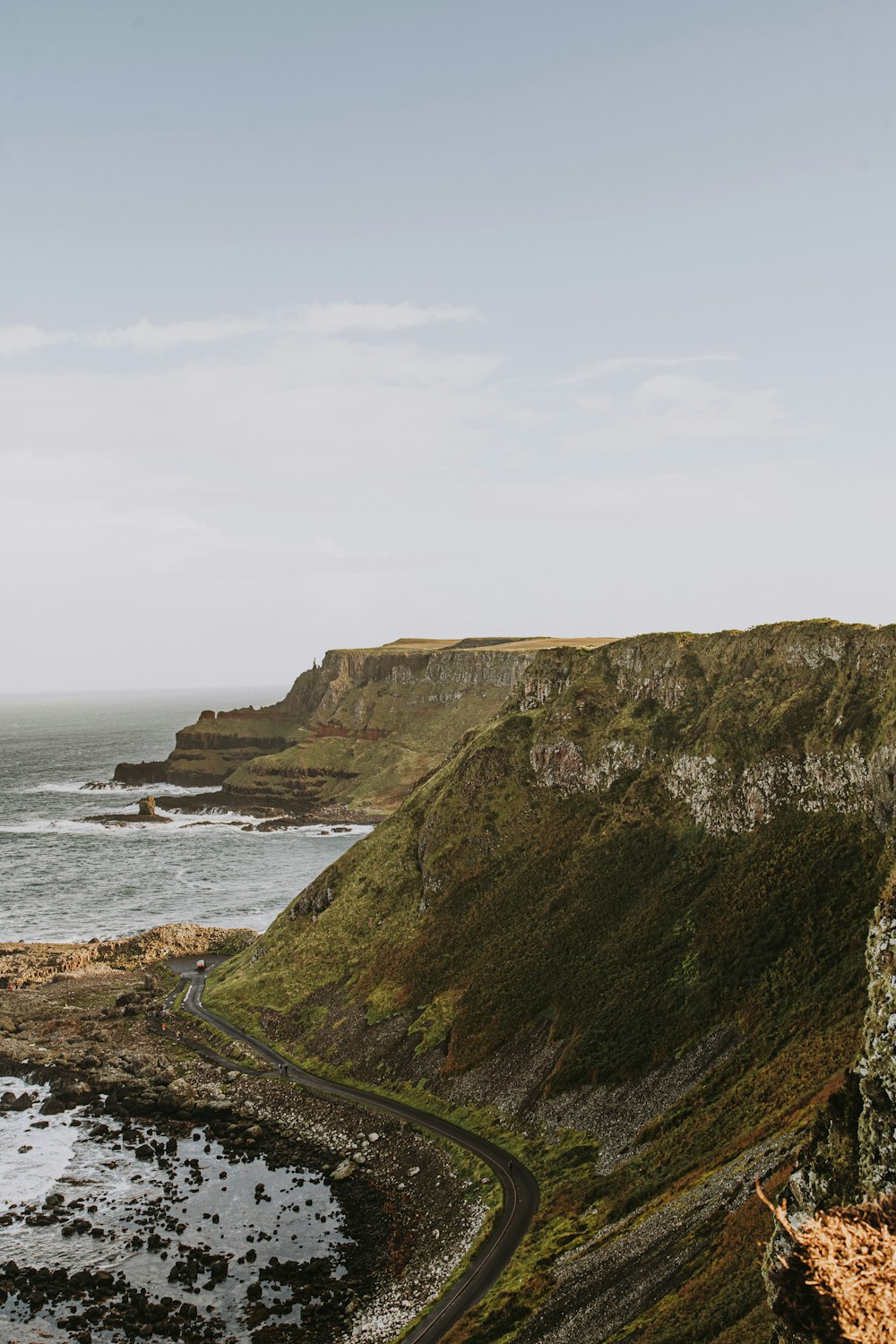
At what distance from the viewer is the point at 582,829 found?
3073 inches

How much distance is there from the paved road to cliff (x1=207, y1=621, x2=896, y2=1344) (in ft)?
4.83

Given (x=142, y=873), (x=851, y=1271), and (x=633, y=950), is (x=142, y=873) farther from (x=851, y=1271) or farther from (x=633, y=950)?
(x=851, y=1271)

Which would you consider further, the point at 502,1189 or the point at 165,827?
the point at 165,827

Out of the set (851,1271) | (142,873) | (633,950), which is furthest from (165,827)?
(851,1271)

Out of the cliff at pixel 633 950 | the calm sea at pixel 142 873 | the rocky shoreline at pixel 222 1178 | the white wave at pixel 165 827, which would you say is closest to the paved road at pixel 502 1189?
the rocky shoreline at pixel 222 1178

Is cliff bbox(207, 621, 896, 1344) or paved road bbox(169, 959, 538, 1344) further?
paved road bbox(169, 959, 538, 1344)

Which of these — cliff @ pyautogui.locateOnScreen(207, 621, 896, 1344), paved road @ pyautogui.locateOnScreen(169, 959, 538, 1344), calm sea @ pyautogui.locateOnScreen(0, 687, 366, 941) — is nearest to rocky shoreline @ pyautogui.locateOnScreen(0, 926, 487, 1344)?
paved road @ pyautogui.locateOnScreen(169, 959, 538, 1344)

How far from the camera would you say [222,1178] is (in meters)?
55.6

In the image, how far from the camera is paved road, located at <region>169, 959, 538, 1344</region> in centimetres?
4050

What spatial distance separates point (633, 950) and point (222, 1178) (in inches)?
1216

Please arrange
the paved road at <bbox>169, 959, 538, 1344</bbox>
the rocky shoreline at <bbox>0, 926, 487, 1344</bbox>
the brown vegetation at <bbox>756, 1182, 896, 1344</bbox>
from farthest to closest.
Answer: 1. the rocky shoreline at <bbox>0, 926, 487, 1344</bbox>
2. the paved road at <bbox>169, 959, 538, 1344</bbox>
3. the brown vegetation at <bbox>756, 1182, 896, 1344</bbox>

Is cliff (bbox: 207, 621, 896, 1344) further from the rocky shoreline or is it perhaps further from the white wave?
the white wave

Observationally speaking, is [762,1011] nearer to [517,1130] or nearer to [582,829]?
[517,1130]

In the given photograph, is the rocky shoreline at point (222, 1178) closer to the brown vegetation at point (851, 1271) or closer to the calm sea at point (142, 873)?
the brown vegetation at point (851, 1271)
